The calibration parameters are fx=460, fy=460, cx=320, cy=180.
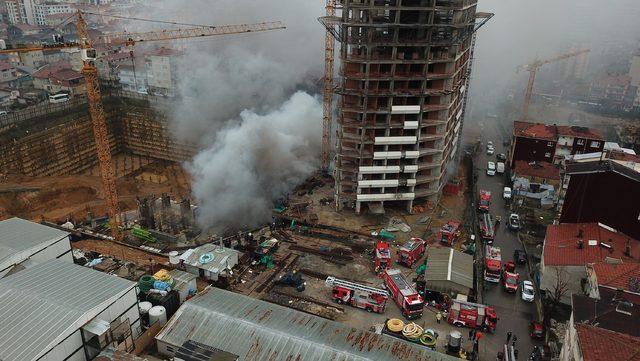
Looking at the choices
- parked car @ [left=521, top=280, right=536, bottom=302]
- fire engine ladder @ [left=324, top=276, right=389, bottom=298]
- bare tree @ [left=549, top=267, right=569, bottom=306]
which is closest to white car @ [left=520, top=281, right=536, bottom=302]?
parked car @ [left=521, top=280, right=536, bottom=302]

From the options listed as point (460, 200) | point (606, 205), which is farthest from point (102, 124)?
point (606, 205)

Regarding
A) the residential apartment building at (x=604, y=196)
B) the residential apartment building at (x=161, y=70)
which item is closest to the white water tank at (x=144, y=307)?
the residential apartment building at (x=604, y=196)

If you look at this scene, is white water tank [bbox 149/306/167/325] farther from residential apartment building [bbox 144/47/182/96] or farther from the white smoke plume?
residential apartment building [bbox 144/47/182/96]

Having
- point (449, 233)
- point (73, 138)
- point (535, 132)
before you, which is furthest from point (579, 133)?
point (73, 138)

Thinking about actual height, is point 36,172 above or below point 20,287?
below

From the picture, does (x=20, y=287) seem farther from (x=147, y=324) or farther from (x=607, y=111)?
(x=607, y=111)

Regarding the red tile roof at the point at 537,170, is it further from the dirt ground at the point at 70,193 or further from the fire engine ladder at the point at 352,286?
the dirt ground at the point at 70,193
